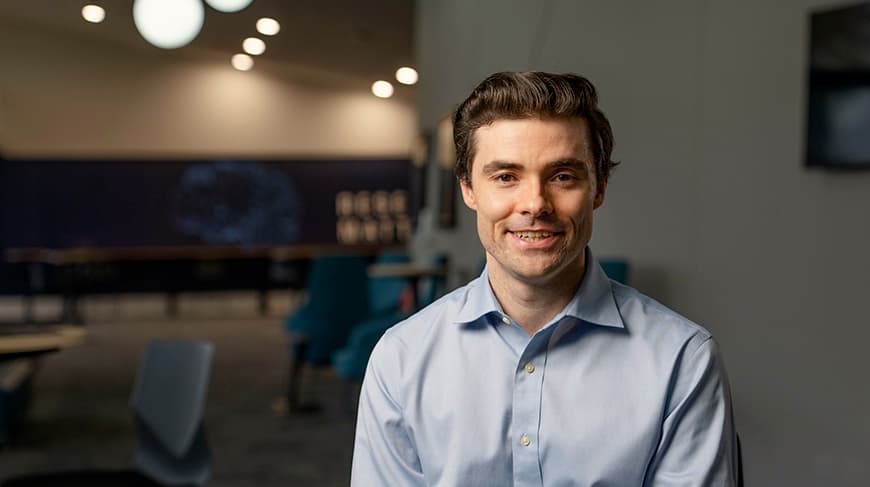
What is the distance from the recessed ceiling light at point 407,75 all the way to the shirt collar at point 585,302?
707 centimetres

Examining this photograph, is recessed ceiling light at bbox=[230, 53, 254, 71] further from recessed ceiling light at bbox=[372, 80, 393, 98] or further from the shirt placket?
the shirt placket

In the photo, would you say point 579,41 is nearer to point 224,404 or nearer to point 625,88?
point 625,88

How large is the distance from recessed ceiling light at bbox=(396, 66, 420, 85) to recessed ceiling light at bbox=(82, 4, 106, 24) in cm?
340

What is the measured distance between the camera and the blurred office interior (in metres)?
2.79

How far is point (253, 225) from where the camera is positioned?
516 inches

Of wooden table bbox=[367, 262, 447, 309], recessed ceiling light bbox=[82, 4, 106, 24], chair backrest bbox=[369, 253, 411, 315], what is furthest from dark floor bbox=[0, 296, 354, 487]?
recessed ceiling light bbox=[82, 4, 106, 24]

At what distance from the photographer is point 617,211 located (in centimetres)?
337

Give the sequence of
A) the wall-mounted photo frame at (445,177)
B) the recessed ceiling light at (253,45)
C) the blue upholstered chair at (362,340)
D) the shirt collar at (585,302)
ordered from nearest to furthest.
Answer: the shirt collar at (585,302)
the blue upholstered chair at (362,340)
the wall-mounted photo frame at (445,177)
the recessed ceiling light at (253,45)

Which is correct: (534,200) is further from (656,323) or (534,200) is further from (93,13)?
(93,13)

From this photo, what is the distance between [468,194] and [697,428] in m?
0.50

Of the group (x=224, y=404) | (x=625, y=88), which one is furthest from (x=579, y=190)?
(x=224, y=404)

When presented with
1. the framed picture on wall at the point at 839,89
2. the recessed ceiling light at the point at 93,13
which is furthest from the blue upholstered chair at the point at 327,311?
the framed picture on wall at the point at 839,89

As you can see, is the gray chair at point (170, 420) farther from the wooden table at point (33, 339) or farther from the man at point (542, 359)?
the man at point (542, 359)

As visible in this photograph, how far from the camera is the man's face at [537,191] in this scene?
4.22 feet
